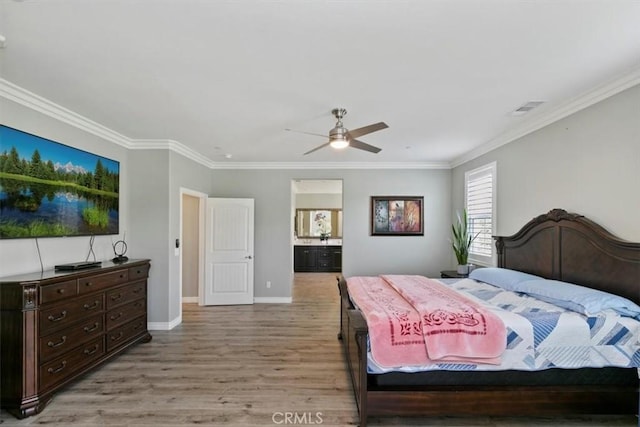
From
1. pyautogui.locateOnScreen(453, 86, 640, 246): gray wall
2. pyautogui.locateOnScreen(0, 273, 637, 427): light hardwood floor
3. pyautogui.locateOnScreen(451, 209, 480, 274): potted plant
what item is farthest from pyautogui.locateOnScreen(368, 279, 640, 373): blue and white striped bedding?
pyautogui.locateOnScreen(451, 209, 480, 274): potted plant

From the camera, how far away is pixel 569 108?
3139 millimetres

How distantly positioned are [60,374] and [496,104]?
473 cm

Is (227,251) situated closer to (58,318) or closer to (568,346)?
(58,318)

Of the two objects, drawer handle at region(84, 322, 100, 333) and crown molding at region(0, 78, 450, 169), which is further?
drawer handle at region(84, 322, 100, 333)

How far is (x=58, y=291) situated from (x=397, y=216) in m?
5.09

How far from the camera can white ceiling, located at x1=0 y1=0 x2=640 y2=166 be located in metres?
1.80

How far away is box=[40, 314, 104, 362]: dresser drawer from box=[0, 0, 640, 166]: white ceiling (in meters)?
2.14

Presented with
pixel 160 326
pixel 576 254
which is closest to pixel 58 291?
pixel 160 326

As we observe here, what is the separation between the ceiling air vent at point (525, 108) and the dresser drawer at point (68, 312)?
4.71 metres

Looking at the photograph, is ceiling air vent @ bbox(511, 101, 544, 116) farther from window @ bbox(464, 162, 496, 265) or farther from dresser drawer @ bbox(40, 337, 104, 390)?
dresser drawer @ bbox(40, 337, 104, 390)

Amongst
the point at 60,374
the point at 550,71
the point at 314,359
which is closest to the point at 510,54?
the point at 550,71

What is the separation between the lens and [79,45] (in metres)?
2.12

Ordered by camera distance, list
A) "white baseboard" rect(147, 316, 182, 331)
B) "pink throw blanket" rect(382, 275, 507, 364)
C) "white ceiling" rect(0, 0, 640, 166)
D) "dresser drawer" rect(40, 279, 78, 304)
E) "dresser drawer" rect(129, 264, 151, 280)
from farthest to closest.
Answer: "white baseboard" rect(147, 316, 182, 331), "dresser drawer" rect(129, 264, 151, 280), "dresser drawer" rect(40, 279, 78, 304), "pink throw blanket" rect(382, 275, 507, 364), "white ceiling" rect(0, 0, 640, 166)

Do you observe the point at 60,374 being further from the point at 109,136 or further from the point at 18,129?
the point at 109,136
